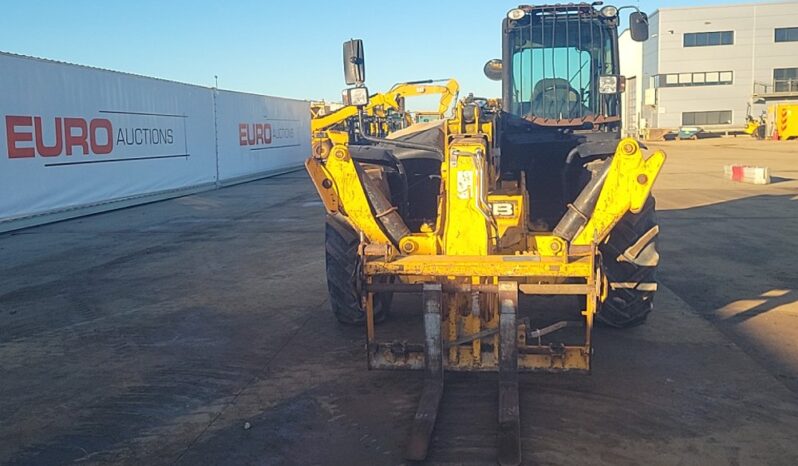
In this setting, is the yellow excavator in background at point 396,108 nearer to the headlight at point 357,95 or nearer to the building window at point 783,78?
the headlight at point 357,95

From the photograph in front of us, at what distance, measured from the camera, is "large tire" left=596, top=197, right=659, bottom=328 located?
5965 mm

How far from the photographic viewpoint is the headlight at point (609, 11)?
7.66m

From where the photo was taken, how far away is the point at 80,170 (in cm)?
1570

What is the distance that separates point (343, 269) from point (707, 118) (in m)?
58.6

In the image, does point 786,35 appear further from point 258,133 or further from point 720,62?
point 258,133

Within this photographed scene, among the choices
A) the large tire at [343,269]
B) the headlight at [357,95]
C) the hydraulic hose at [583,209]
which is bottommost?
the large tire at [343,269]

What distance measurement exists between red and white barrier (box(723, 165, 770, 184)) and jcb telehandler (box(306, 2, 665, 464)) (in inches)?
584

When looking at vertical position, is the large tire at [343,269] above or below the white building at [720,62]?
below

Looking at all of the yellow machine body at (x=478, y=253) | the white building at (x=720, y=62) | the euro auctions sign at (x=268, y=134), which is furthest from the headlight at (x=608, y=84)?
the white building at (x=720, y=62)

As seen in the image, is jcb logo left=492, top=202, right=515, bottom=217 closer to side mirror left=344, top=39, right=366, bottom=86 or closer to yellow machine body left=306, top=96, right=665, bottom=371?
yellow machine body left=306, top=96, right=665, bottom=371

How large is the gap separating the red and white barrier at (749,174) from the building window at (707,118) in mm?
39733

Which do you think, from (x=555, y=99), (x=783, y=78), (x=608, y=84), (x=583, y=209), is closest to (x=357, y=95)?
(x=583, y=209)

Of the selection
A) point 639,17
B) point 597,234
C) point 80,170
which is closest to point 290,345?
point 597,234

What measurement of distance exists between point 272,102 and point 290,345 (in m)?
23.3
